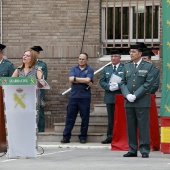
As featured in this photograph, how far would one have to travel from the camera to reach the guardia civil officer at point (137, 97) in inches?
569

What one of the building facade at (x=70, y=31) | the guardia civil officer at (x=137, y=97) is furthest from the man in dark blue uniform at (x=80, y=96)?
the guardia civil officer at (x=137, y=97)

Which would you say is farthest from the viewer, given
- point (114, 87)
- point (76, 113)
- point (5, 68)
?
point (76, 113)

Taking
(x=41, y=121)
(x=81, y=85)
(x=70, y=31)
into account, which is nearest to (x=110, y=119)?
(x=81, y=85)

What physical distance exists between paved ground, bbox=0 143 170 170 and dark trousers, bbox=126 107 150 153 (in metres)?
0.22

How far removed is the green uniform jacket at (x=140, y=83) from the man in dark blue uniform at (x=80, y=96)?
332 cm

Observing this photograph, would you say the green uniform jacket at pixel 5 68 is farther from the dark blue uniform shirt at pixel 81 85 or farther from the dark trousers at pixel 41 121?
the dark trousers at pixel 41 121

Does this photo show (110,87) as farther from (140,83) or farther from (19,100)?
(19,100)

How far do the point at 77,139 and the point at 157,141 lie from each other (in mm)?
2466

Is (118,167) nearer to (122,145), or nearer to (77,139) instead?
(122,145)

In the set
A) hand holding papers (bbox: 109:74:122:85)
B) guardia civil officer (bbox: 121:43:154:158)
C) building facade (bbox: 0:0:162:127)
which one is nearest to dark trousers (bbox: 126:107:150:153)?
guardia civil officer (bbox: 121:43:154:158)

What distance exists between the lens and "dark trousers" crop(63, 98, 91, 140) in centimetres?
1786

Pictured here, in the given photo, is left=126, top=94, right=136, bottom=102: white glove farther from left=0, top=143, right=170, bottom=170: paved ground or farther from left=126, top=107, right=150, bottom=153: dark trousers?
left=0, top=143, right=170, bottom=170: paved ground

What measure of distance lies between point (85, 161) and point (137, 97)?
153 cm

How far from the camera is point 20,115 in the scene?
45.1 feet
